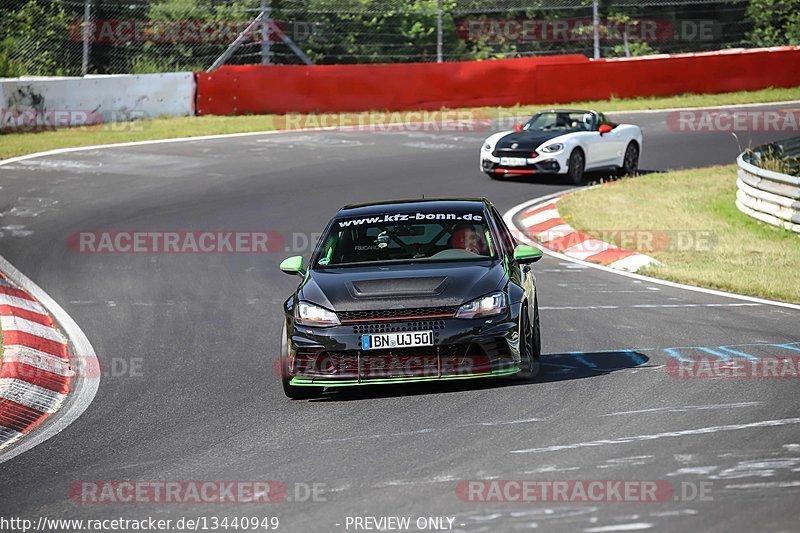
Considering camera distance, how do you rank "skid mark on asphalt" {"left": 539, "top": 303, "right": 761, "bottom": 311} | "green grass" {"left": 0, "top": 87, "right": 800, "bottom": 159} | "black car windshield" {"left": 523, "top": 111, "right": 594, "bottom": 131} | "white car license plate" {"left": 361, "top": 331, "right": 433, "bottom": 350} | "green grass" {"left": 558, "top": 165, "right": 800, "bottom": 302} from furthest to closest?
"green grass" {"left": 0, "top": 87, "right": 800, "bottom": 159} → "black car windshield" {"left": 523, "top": 111, "right": 594, "bottom": 131} → "green grass" {"left": 558, "top": 165, "right": 800, "bottom": 302} → "skid mark on asphalt" {"left": 539, "top": 303, "right": 761, "bottom": 311} → "white car license plate" {"left": 361, "top": 331, "right": 433, "bottom": 350}

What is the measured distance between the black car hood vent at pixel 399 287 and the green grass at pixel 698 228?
5.22 m

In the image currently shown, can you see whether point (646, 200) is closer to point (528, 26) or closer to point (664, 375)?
point (664, 375)

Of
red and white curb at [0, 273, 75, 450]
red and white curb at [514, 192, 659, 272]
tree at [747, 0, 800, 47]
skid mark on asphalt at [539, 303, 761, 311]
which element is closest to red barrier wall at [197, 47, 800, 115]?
tree at [747, 0, 800, 47]

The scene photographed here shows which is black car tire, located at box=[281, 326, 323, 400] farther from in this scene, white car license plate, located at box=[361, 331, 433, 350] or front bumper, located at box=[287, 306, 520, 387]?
white car license plate, located at box=[361, 331, 433, 350]

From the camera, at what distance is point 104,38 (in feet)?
89.2

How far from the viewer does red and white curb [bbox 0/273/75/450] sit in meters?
8.31

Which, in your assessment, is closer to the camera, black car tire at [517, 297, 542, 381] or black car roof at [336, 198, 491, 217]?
black car tire at [517, 297, 542, 381]

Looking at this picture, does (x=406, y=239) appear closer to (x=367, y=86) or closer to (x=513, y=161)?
(x=513, y=161)

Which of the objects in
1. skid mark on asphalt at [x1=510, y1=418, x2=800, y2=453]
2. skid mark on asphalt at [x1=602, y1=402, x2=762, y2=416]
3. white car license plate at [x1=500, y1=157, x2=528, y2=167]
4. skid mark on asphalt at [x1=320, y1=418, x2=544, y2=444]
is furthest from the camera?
white car license plate at [x1=500, y1=157, x2=528, y2=167]

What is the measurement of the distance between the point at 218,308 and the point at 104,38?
16514 millimetres

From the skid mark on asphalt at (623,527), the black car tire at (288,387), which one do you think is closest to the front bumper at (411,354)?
the black car tire at (288,387)

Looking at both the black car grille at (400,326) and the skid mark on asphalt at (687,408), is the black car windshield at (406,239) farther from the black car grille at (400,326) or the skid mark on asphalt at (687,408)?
the skid mark on asphalt at (687,408)

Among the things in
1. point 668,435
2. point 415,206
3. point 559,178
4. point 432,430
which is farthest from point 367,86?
point 668,435

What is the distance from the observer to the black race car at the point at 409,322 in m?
8.14
